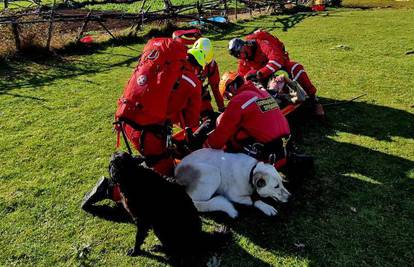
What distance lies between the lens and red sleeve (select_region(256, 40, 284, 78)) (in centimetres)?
870

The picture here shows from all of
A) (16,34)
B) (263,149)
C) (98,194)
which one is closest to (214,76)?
(263,149)

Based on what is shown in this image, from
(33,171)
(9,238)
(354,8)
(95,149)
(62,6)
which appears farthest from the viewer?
(62,6)

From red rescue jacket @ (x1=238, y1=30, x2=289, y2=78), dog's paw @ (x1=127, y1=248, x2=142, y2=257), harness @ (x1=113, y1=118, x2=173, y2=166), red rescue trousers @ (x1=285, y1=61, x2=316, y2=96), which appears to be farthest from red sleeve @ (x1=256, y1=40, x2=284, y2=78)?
dog's paw @ (x1=127, y1=248, x2=142, y2=257)

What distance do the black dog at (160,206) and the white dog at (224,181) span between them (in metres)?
0.78

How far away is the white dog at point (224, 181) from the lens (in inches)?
214

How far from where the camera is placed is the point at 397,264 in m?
4.69

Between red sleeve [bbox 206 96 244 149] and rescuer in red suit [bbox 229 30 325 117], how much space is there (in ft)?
9.95

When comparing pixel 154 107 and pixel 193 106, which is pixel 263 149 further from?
pixel 154 107

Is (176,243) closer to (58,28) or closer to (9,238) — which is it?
(9,238)

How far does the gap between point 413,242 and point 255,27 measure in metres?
17.6

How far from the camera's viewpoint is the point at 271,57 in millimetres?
8945

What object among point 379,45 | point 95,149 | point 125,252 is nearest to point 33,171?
point 95,149

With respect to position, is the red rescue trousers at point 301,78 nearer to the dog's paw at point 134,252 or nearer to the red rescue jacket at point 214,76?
the red rescue jacket at point 214,76

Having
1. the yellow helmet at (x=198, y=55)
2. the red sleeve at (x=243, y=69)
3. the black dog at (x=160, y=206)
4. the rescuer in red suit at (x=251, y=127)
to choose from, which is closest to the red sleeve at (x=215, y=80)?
the red sleeve at (x=243, y=69)
